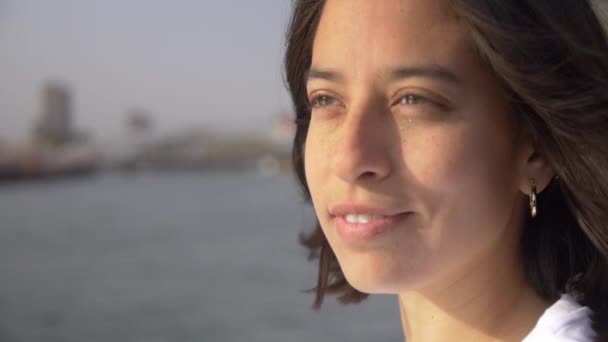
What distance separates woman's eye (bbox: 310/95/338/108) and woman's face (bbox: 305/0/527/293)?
34 millimetres

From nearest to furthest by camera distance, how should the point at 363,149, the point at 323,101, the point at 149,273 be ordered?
the point at 363,149
the point at 323,101
the point at 149,273

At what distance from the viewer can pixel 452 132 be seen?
2.65ft

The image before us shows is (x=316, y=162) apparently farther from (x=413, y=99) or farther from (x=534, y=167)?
(x=534, y=167)

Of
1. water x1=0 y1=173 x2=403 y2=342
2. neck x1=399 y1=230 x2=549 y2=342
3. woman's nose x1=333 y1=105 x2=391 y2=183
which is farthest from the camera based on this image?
water x1=0 y1=173 x2=403 y2=342

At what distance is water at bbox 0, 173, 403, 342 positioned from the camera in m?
7.50

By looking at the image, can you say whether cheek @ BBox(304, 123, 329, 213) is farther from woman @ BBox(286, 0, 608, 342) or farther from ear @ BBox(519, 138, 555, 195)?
ear @ BBox(519, 138, 555, 195)

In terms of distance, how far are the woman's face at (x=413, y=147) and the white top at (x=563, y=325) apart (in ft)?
0.42

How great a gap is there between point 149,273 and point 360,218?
27.5 ft

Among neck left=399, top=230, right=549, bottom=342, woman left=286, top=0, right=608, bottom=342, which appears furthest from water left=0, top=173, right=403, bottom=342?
woman left=286, top=0, right=608, bottom=342

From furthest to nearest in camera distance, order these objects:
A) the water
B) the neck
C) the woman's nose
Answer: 1. the water
2. the neck
3. the woman's nose

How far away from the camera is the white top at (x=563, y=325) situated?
0.84m

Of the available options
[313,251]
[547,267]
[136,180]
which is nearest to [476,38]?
[547,267]

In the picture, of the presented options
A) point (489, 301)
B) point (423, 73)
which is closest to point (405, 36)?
point (423, 73)

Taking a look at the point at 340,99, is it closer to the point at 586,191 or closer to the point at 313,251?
the point at 586,191
